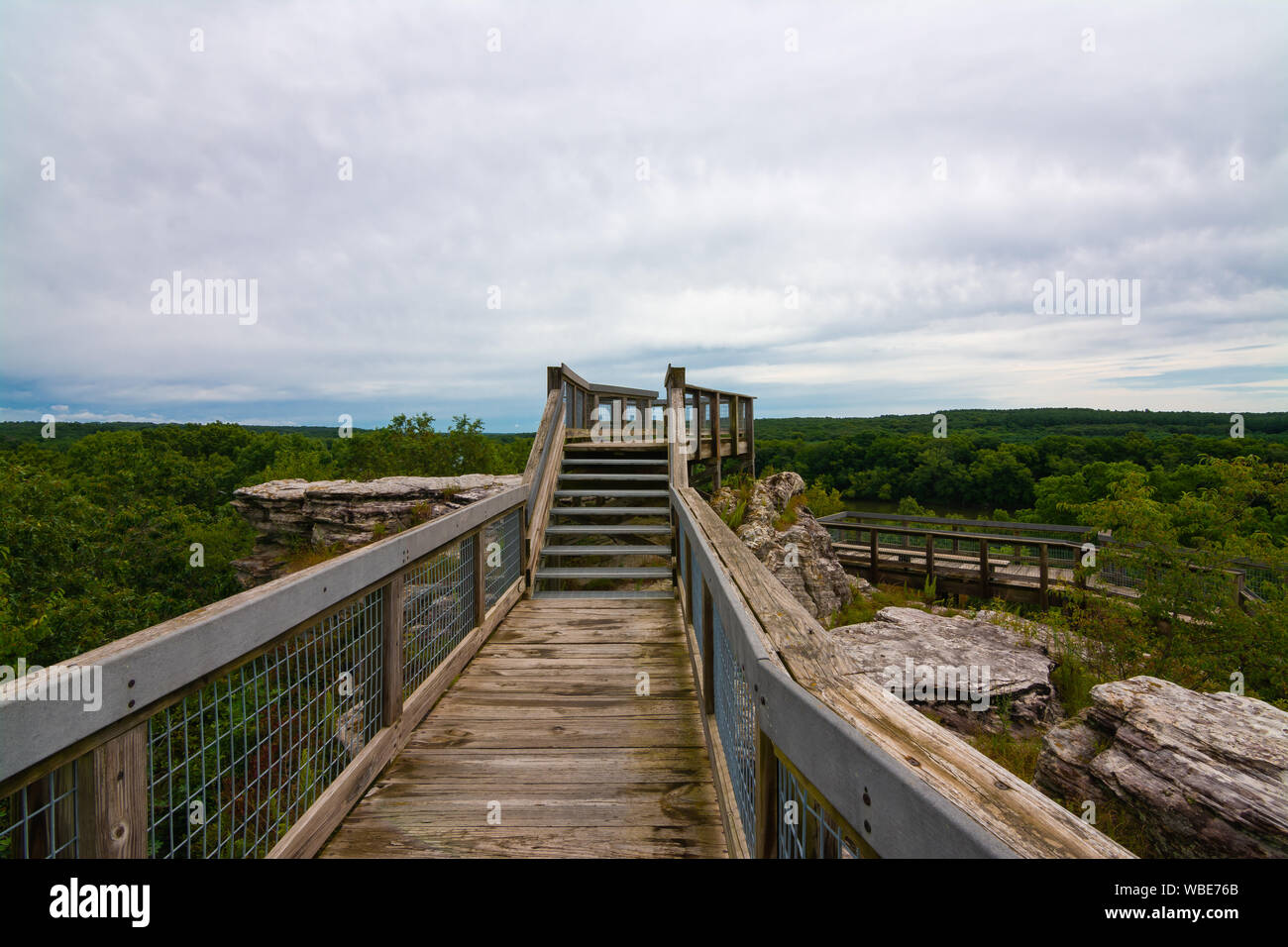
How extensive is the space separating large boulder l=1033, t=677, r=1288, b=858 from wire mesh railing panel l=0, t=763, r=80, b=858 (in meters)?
4.37

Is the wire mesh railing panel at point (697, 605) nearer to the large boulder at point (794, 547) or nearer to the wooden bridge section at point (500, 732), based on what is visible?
the wooden bridge section at point (500, 732)

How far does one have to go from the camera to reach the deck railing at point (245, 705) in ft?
3.98

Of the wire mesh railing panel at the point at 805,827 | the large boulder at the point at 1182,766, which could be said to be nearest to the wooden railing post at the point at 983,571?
the large boulder at the point at 1182,766

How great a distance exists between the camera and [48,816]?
1223 millimetres

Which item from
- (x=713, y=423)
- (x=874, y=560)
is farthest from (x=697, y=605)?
(x=874, y=560)

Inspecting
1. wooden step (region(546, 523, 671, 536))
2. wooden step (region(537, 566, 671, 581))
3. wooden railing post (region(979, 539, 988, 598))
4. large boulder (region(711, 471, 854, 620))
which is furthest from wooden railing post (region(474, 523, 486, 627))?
wooden railing post (region(979, 539, 988, 598))

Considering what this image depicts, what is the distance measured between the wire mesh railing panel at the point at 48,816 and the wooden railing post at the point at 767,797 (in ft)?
5.15

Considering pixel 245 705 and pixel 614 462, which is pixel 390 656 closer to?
pixel 245 705

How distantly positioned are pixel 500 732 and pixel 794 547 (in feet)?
22.5
